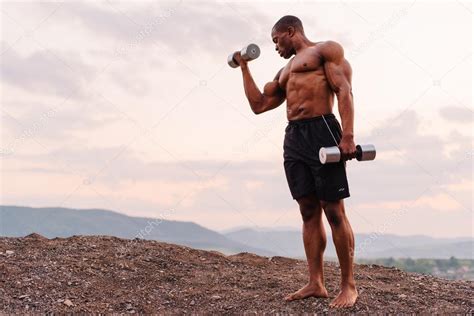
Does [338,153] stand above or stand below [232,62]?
below

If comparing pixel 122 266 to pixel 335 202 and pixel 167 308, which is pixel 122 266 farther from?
pixel 335 202

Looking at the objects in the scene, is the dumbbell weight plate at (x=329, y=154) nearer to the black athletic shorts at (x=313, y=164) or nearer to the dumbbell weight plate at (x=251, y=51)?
the black athletic shorts at (x=313, y=164)

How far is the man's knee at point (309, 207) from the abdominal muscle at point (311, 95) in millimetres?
847

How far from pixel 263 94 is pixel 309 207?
1.40 metres

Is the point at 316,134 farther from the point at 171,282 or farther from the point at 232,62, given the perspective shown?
the point at 171,282

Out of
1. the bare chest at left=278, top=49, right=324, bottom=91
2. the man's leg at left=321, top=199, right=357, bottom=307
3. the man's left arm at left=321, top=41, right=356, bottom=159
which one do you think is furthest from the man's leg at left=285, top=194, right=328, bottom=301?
the bare chest at left=278, top=49, right=324, bottom=91

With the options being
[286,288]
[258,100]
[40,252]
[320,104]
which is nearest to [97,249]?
[40,252]

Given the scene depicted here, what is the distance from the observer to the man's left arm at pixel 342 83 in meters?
7.26

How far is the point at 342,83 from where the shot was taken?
7.33 meters

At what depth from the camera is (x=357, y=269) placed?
1022 centimetres

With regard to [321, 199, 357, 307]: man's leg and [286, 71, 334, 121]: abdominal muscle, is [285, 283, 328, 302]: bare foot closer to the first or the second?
[321, 199, 357, 307]: man's leg

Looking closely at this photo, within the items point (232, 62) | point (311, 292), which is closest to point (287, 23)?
point (232, 62)

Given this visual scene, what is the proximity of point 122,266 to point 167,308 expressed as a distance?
1388 millimetres

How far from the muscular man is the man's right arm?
21 cm
